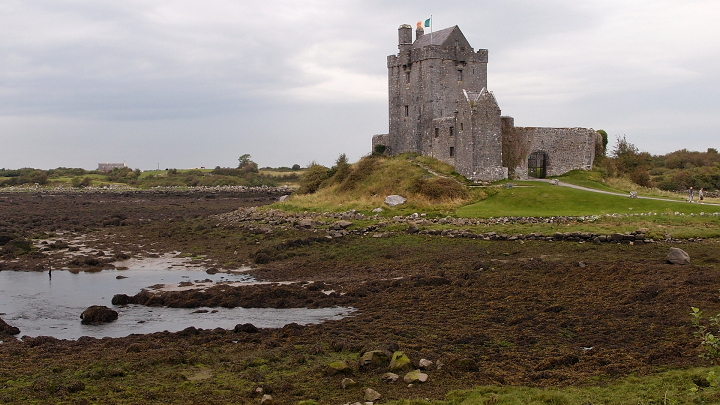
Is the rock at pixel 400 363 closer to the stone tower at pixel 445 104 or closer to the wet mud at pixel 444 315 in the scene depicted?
the wet mud at pixel 444 315

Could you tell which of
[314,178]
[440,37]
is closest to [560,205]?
[440,37]

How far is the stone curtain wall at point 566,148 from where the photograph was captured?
4466cm

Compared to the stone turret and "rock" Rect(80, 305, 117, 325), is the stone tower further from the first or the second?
"rock" Rect(80, 305, 117, 325)

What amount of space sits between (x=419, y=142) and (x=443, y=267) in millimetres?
23648

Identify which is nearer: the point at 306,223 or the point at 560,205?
the point at 560,205

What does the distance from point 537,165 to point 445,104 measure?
760cm

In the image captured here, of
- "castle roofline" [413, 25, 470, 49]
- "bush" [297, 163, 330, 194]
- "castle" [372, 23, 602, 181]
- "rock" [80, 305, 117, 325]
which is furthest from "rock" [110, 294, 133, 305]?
"castle roofline" [413, 25, 470, 49]

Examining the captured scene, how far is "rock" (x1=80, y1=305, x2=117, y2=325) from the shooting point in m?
18.6

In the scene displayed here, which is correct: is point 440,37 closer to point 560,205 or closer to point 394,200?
point 394,200

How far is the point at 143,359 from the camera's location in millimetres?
13859

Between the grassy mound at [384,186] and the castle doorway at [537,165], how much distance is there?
6.46 m

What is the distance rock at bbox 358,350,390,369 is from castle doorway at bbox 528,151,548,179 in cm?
3451

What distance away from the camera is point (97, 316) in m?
18.7

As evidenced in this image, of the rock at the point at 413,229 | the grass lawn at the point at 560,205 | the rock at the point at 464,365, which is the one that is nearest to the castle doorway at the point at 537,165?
the grass lawn at the point at 560,205
